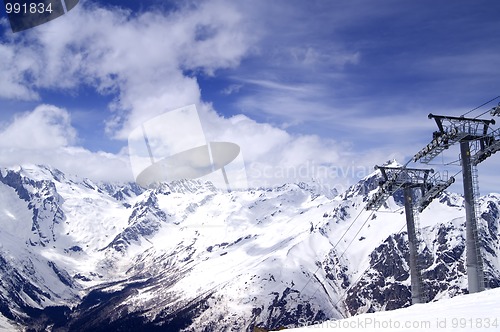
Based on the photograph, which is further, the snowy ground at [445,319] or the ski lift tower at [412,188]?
the ski lift tower at [412,188]

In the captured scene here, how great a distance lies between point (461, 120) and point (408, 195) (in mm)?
12149

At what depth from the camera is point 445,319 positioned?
18188 millimetres

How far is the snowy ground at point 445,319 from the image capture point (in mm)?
16500

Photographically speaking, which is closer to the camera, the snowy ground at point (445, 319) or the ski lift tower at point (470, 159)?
the snowy ground at point (445, 319)

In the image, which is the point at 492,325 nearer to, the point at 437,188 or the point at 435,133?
the point at 435,133

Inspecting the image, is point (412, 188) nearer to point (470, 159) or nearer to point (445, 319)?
point (470, 159)

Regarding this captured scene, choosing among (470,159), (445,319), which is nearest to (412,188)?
(470,159)

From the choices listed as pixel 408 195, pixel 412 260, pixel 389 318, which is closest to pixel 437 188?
pixel 408 195

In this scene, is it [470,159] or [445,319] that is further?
[470,159]

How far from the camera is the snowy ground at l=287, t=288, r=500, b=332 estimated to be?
16.5 meters

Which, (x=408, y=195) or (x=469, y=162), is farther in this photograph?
(x=408, y=195)

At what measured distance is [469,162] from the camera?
31594 millimetres

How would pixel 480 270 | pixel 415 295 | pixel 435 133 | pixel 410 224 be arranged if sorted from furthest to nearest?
pixel 410 224 < pixel 415 295 < pixel 435 133 < pixel 480 270

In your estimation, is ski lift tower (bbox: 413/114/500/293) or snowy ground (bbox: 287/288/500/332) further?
ski lift tower (bbox: 413/114/500/293)
